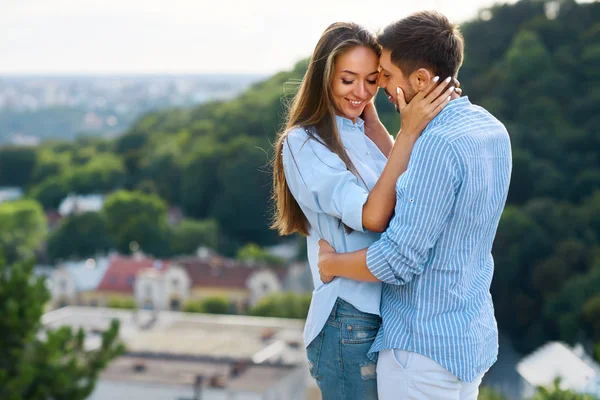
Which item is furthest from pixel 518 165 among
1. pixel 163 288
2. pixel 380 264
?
pixel 380 264

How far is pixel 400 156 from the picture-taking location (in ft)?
5.40

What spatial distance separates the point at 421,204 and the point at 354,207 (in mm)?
152

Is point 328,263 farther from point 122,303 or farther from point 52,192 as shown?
point 52,192

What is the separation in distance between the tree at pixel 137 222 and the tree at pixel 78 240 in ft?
2.35

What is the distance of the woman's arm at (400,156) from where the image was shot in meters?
1.64

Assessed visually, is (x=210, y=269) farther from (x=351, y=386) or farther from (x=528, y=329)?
(x=351, y=386)

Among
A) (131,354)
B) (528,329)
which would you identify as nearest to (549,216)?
(528,329)

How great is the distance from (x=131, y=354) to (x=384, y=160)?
14.6 meters

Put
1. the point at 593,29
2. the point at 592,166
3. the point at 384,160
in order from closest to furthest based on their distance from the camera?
the point at 384,160
the point at 592,166
the point at 593,29

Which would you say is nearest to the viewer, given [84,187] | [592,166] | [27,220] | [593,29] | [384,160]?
[384,160]

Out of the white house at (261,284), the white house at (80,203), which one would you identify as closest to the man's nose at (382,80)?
the white house at (261,284)

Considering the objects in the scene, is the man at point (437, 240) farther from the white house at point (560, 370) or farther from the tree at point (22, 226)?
the tree at point (22, 226)

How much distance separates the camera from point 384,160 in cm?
183

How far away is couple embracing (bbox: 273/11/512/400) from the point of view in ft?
5.17
